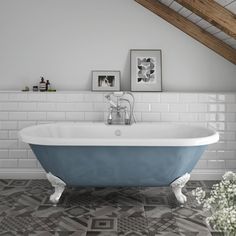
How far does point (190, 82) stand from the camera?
14.1ft

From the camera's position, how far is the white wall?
166 inches

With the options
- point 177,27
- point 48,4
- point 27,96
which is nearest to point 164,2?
point 177,27

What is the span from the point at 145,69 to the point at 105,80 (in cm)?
55

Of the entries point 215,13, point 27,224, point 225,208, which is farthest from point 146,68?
point 225,208

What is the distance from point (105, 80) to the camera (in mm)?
4238

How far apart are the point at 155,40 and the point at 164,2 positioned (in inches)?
19.7

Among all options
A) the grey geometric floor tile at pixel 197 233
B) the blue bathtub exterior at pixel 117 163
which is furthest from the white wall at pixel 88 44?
the grey geometric floor tile at pixel 197 233

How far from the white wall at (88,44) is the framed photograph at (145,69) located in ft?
0.31

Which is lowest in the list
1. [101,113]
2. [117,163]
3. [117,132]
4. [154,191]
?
[154,191]

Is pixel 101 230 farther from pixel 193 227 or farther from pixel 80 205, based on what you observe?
pixel 193 227

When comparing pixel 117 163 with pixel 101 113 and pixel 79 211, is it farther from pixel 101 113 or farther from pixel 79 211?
pixel 101 113

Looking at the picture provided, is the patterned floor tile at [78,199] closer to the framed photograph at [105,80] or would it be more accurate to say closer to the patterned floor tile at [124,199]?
the patterned floor tile at [124,199]

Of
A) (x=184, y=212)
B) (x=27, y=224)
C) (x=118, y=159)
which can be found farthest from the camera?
(x=184, y=212)

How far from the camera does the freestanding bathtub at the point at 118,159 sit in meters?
2.94
